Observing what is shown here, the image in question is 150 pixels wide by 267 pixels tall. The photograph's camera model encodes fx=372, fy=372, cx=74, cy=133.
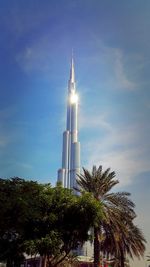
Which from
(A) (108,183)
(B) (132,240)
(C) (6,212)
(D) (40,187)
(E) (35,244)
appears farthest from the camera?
(B) (132,240)

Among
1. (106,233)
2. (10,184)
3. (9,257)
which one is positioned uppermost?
(10,184)

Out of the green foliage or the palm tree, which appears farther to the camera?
the palm tree

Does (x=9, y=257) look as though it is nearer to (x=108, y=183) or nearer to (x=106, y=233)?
(x=106, y=233)

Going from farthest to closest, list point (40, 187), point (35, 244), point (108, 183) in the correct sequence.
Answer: point (108, 183)
point (40, 187)
point (35, 244)

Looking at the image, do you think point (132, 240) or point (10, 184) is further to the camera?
point (132, 240)

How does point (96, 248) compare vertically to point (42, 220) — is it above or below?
below

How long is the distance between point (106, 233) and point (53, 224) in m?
6.86

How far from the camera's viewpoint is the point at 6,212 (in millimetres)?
33062

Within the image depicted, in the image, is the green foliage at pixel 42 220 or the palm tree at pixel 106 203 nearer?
the green foliage at pixel 42 220

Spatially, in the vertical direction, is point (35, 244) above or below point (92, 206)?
Answer: below

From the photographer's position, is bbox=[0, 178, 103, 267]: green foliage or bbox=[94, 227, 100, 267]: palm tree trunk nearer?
bbox=[0, 178, 103, 267]: green foliage

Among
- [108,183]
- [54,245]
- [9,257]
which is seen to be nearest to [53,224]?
[54,245]

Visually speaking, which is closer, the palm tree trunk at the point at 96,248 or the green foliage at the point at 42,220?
the green foliage at the point at 42,220

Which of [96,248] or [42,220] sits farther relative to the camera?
[96,248]
